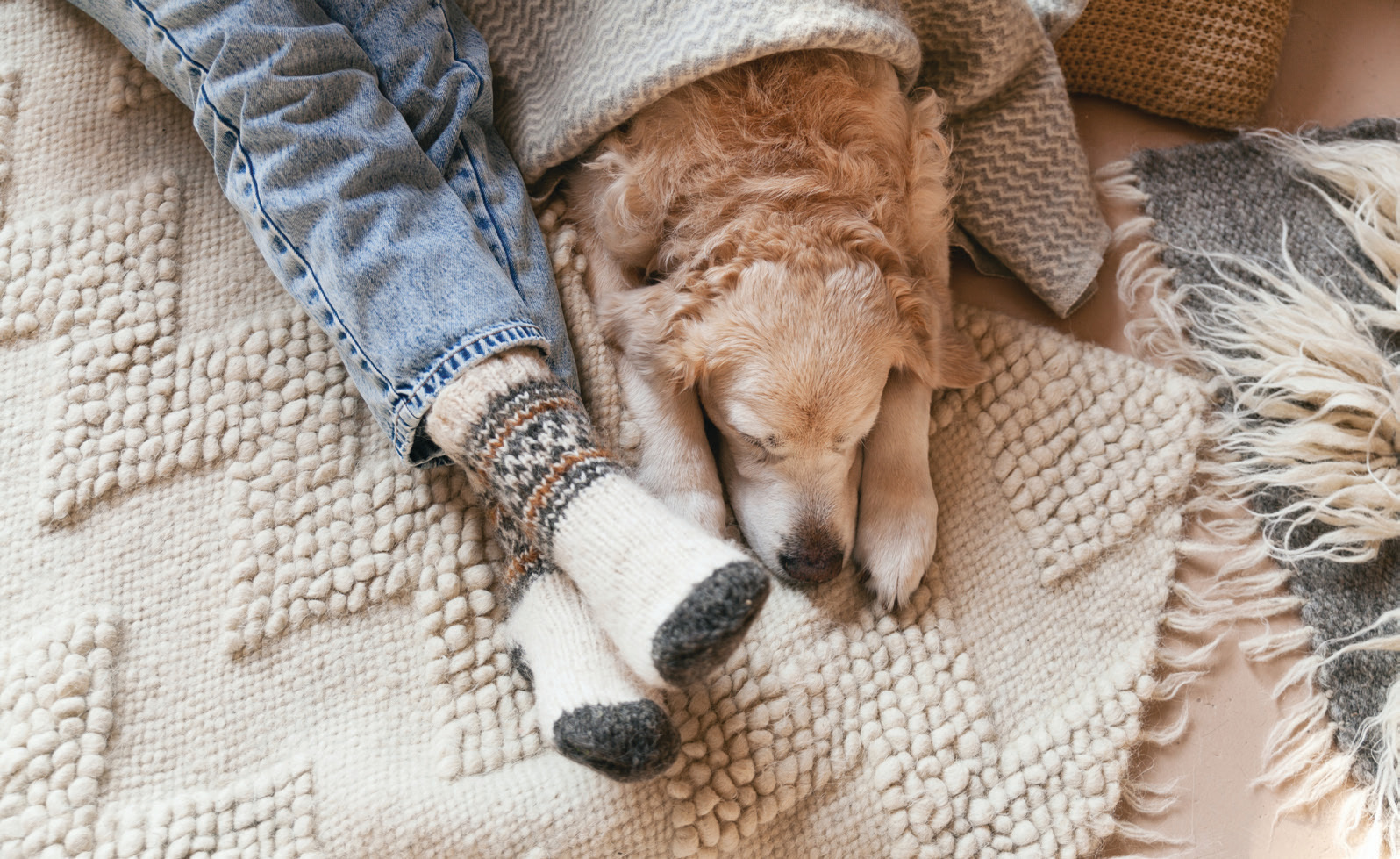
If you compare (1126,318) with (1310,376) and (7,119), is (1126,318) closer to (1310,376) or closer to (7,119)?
(1310,376)

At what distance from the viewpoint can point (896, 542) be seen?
152 centimetres

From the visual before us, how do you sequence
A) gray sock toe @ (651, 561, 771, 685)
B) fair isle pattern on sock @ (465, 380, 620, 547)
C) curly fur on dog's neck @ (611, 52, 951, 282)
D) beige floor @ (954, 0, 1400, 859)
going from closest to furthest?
gray sock toe @ (651, 561, 771, 685) < fair isle pattern on sock @ (465, 380, 620, 547) < curly fur on dog's neck @ (611, 52, 951, 282) < beige floor @ (954, 0, 1400, 859)

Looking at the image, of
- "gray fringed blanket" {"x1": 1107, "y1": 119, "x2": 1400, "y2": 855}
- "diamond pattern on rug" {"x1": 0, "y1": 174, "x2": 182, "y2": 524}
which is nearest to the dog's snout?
"gray fringed blanket" {"x1": 1107, "y1": 119, "x2": 1400, "y2": 855}

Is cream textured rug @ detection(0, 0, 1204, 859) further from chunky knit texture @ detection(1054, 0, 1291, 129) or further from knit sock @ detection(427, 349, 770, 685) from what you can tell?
chunky knit texture @ detection(1054, 0, 1291, 129)

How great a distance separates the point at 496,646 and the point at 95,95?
116 centimetres

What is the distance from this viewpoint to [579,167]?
1.60 metres

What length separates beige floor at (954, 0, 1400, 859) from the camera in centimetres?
148

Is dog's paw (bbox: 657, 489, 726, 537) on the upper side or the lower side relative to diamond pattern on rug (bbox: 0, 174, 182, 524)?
lower

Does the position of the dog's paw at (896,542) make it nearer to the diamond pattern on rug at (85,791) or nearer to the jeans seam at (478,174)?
the jeans seam at (478,174)

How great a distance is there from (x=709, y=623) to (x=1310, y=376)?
3.92 feet

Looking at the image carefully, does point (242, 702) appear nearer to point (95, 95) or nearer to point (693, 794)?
point (693, 794)

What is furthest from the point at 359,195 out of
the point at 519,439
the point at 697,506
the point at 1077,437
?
the point at 1077,437

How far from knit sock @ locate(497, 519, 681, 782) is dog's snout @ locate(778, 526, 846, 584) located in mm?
311

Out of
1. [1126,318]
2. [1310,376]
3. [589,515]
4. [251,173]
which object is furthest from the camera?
[1126,318]
